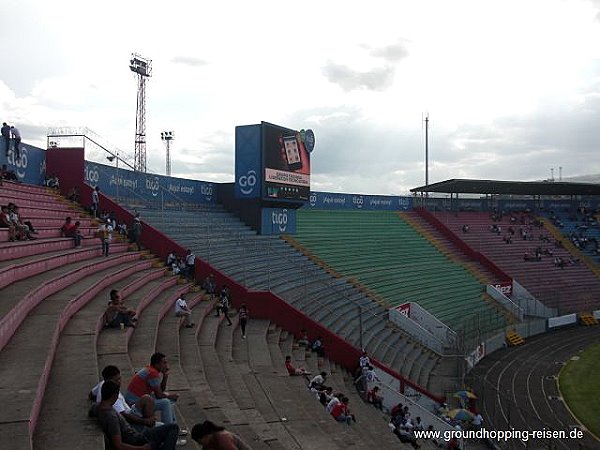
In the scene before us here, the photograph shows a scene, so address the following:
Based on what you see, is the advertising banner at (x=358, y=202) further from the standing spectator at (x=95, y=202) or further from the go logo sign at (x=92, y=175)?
the standing spectator at (x=95, y=202)

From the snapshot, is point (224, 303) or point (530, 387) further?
point (530, 387)

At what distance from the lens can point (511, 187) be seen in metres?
42.5

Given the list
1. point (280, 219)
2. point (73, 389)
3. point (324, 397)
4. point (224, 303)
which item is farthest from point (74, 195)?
point (73, 389)

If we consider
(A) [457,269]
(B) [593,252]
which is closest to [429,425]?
(A) [457,269]

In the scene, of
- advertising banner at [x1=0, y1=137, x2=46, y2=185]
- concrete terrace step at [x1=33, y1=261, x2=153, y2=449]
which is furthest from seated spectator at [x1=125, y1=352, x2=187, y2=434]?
advertising banner at [x1=0, y1=137, x2=46, y2=185]

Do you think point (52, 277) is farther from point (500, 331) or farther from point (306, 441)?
point (500, 331)

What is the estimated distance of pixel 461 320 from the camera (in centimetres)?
2639

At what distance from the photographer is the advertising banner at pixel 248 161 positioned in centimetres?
2403

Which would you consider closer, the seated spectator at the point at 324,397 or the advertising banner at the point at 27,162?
the seated spectator at the point at 324,397

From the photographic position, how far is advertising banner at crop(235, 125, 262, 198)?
2403 cm

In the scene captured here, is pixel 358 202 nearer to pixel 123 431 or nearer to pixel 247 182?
pixel 247 182

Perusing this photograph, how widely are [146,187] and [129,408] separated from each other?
750 inches

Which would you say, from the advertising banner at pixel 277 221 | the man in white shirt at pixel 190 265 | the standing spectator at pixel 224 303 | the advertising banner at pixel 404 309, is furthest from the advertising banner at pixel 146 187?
the advertising banner at pixel 404 309

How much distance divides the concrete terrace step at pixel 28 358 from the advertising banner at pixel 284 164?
14.2 meters
